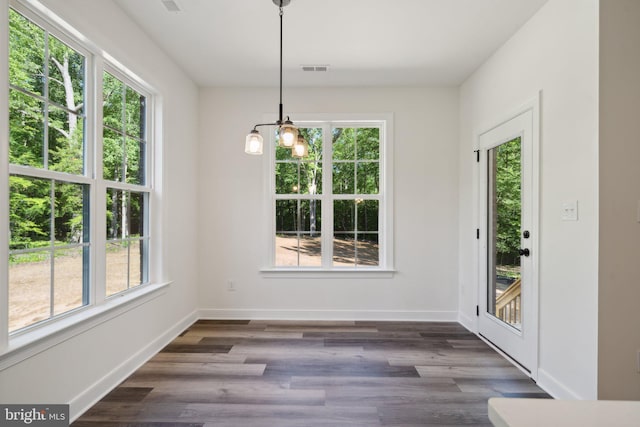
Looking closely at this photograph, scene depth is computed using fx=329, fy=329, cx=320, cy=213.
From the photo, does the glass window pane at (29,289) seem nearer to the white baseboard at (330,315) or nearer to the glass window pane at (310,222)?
the white baseboard at (330,315)

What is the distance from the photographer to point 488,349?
10.1 feet

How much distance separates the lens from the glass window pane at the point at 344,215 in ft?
13.2

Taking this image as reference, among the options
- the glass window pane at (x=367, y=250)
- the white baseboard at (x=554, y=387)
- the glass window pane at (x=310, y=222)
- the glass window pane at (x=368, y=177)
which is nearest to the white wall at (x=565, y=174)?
the white baseboard at (x=554, y=387)

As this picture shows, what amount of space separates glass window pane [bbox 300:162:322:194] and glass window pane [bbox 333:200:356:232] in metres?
0.29

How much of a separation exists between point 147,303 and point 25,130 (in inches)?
63.9

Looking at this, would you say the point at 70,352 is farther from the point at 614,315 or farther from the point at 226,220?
the point at 614,315

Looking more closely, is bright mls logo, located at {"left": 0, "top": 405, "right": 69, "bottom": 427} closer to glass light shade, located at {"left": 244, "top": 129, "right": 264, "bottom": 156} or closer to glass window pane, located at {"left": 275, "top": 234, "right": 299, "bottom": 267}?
glass light shade, located at {"left": 244, "top": 129, "right": 264, "bottom": 156}

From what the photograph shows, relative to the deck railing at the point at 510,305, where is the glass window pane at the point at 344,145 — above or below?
above

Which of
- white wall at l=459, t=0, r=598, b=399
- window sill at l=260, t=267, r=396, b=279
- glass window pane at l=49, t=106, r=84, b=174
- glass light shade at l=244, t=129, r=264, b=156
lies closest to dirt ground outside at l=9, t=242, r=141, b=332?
glass window pane at l=49, t=106, r=84, b=174

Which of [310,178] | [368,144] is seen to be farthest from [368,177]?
[310,178]

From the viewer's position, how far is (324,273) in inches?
155

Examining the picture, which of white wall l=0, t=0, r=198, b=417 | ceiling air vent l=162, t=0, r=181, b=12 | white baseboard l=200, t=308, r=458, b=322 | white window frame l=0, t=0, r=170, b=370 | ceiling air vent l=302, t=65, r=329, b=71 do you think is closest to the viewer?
white window frame l=0, t=0, r=170, b=370

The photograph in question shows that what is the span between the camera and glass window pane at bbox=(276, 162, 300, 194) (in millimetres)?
4020

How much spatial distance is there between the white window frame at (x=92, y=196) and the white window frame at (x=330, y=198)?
4.07 feet
